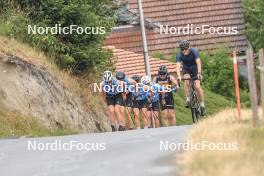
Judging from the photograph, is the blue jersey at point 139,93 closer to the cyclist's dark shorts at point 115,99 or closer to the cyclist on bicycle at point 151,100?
the cyclist on bicycle at point 151,100

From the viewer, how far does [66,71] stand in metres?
26.3

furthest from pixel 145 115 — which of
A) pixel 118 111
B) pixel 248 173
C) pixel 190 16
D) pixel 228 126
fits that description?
pixel 190 16

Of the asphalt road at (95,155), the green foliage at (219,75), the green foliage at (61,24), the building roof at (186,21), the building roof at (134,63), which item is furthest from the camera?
the building roof at (186,21)

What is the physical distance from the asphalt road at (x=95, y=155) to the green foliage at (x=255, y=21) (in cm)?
2896

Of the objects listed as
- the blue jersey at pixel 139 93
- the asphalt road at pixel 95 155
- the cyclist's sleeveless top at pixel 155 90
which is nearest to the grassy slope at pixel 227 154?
the asphalt road at pixel 95 155

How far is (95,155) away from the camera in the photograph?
14023mm

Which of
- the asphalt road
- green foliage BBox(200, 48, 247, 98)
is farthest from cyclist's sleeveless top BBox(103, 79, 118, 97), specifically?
green foliage BBox(200, 48, 247, 98)

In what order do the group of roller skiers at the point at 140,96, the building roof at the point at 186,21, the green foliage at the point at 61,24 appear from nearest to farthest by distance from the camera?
the group of roller skiers at the point at 140,96, the green foliage at the point at 61,24, the building roof at the point at 186,21

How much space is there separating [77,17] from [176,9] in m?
22.2

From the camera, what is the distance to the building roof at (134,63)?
135 feet

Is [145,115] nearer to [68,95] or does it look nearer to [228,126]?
[68,95]

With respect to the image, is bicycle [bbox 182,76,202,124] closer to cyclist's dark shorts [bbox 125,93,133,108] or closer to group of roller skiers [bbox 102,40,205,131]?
group of roller skiers [bbox 102,40,205,131]

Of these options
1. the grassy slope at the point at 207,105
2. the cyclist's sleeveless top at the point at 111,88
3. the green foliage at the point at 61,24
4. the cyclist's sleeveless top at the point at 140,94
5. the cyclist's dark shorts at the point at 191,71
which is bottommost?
the grassy slope at the point at 207,105

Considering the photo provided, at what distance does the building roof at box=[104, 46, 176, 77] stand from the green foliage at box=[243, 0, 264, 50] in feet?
18.8
